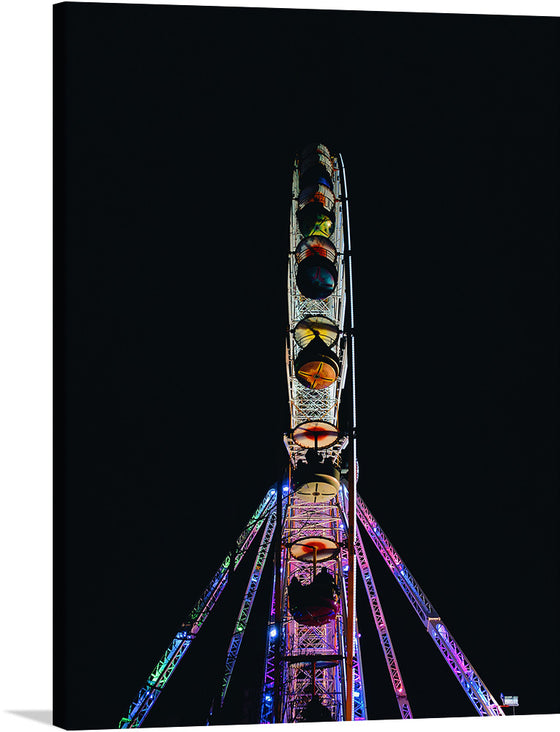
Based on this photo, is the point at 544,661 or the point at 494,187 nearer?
the point at 544,661

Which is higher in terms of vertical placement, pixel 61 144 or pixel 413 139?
pixel 413 139

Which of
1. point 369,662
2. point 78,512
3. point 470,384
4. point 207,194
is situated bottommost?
point 369,662

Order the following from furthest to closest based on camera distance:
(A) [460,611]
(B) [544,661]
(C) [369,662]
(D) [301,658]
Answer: (C) [369,662] < (A) [460,611] < (D) [301,658] < (B) [544,661]

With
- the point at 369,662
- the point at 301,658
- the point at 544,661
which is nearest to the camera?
the point at 544,661

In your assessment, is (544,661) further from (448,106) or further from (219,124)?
(219,124)

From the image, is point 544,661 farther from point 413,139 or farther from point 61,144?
point 61,144

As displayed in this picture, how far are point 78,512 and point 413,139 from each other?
7975 millimetres

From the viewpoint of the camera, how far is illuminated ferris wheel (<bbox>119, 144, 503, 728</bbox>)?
1345 centimetres

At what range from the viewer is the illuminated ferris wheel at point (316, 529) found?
13.5 m

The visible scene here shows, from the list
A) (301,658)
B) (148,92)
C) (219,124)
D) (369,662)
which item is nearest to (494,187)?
(219,124)

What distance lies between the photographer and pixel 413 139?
14.1m

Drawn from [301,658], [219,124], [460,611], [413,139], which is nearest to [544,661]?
[460,611]

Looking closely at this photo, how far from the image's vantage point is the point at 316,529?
1412cm

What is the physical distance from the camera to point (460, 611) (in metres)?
14.4
